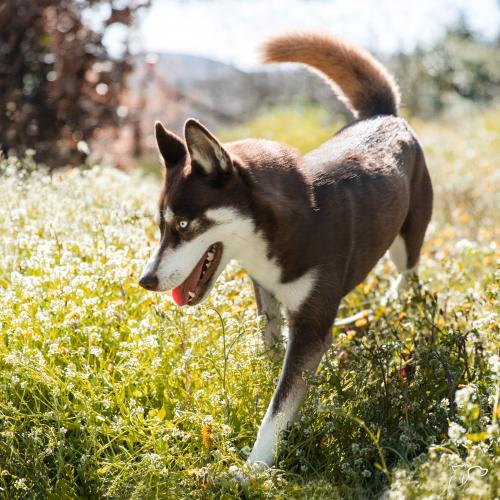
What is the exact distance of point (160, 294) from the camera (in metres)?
3.65

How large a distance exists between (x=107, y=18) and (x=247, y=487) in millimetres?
5997

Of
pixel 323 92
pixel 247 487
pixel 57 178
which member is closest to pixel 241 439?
pixel 247 487

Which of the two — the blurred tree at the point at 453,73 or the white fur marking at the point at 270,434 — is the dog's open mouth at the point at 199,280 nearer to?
the white fur marking at the point at 270,434

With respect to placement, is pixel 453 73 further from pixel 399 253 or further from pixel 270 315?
pixel 270 315

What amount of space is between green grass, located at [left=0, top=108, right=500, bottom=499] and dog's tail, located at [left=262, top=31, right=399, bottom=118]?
112 cm

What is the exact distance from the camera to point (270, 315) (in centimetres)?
362

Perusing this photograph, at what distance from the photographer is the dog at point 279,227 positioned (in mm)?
3020

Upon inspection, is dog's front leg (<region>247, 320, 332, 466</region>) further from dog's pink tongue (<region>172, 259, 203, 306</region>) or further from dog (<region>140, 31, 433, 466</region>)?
dog's pink tongue (<region>172, 259, 203, 306</region>)

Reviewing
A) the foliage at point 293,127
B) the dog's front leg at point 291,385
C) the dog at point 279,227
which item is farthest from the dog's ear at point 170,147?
the foliage at point 293,127

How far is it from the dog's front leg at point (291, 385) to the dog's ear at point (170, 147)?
3.02 feet

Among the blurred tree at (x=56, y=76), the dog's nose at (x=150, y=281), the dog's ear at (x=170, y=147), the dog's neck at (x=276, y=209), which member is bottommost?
A: the blurred tree at (x=56, y=76)

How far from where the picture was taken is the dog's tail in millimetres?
4414

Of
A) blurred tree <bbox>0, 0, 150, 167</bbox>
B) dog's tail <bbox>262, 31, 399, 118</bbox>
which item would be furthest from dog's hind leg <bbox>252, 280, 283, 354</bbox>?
blurred tree <bbox>0, 0, 150, 167</bbox>

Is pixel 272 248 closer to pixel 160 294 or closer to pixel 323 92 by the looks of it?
pixel 160 294
